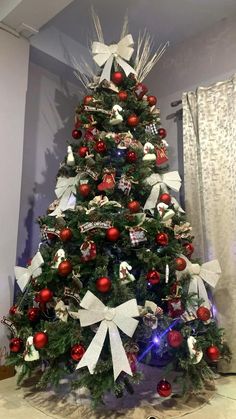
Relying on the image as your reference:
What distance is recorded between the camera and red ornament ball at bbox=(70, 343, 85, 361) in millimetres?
1189

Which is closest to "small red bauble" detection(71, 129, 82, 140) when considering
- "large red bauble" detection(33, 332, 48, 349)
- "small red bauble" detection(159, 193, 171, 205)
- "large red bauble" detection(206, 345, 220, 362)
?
"small red bauble" detection(159, 193, 171, 205)

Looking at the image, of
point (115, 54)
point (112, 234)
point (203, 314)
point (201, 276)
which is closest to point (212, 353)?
point (203, 314)

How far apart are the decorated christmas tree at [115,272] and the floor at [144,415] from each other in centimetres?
9

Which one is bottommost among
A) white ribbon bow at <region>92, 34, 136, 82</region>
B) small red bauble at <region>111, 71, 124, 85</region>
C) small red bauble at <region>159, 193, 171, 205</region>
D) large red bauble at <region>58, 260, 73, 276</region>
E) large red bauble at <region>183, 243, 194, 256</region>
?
large red bauble at <region>58, 260, 73, 276</region>

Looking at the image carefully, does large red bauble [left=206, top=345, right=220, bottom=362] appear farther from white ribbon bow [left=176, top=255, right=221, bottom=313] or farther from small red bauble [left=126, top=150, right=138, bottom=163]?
small red bauble [left=126, top=150, right=138, bottom=163]

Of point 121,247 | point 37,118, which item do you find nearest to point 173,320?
point 121,247

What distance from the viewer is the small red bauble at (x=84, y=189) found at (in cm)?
147

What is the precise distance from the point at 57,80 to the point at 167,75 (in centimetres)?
75

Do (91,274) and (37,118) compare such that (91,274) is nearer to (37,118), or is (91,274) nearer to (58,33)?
(37,118)

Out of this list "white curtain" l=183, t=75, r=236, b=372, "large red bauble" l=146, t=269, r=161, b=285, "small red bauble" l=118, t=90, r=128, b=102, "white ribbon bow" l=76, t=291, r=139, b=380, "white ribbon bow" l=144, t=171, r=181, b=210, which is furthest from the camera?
"white curtain" l=183, t=75, r=236, b=372

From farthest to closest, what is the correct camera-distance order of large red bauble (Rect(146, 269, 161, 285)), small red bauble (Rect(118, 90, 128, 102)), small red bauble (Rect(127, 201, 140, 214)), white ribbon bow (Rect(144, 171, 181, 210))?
small red bauble (Rect(118, 90, 128, 102)), white ribbon bow (Rect(144, 171, 181, 210)), small red bauble (Rect(127, 201, 140, 214)), large red bauble (Rect(146, 269, 161, 285))

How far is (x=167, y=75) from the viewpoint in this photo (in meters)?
2.29

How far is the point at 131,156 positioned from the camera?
4.98 feet

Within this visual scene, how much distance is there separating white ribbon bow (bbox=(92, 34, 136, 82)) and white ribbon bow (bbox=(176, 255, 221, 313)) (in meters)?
0.98
